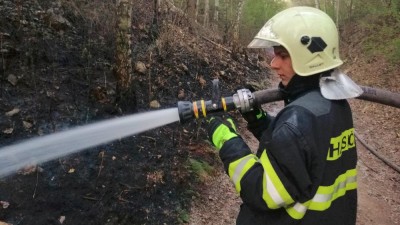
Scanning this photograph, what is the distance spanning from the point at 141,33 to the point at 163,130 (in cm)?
394

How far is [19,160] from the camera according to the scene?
4203mm

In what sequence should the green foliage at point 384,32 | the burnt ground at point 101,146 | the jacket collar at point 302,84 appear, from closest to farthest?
the jacket collar at point 302,84, the burnt ground at point 101,146, the green foliage at point 384,32

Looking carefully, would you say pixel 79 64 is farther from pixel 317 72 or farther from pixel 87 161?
pixel 317 72

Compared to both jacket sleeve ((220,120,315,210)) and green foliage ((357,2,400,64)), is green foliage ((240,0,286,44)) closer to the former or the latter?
green foliage ((357,2,400,64))

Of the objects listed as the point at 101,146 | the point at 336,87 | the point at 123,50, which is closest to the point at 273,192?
the point at 336,87

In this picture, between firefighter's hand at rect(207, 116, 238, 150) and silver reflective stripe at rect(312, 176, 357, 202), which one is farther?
firefighter's hand at rect(207, 116, 238, 150)

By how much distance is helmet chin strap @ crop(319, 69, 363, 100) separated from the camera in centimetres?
189

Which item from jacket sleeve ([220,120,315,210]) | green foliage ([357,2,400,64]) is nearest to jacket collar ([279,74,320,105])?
jacket sleeve ([220,120,315,210])

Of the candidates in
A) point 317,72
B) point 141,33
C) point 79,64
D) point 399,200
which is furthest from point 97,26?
point 399,200

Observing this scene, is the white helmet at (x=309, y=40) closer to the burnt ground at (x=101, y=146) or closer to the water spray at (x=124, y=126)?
the water spray at (x=124, y=126)

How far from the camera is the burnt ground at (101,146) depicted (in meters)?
3.96

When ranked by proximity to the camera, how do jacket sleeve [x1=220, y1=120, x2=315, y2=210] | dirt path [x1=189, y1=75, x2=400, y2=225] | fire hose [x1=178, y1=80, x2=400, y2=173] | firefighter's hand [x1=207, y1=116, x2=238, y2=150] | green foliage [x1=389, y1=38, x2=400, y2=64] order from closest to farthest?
jacket sleeve [x1=220, y1=120, x2=315, y2=210], firefighter's hand [x1=207, y1=116, x2=238, y2=150], fire hose [x1=178, y1=80, x2=400, y2=173], dirt path [x1=189, y1=75, x2=400, y2=225], green foliage [x1=389, y1=38, x2=400, y2=64]

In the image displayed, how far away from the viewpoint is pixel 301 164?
Answer: 1.70 m

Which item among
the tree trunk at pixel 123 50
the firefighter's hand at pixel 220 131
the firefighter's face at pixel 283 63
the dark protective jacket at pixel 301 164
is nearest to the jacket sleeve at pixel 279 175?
the dark protective jacket at pixel 301 164
